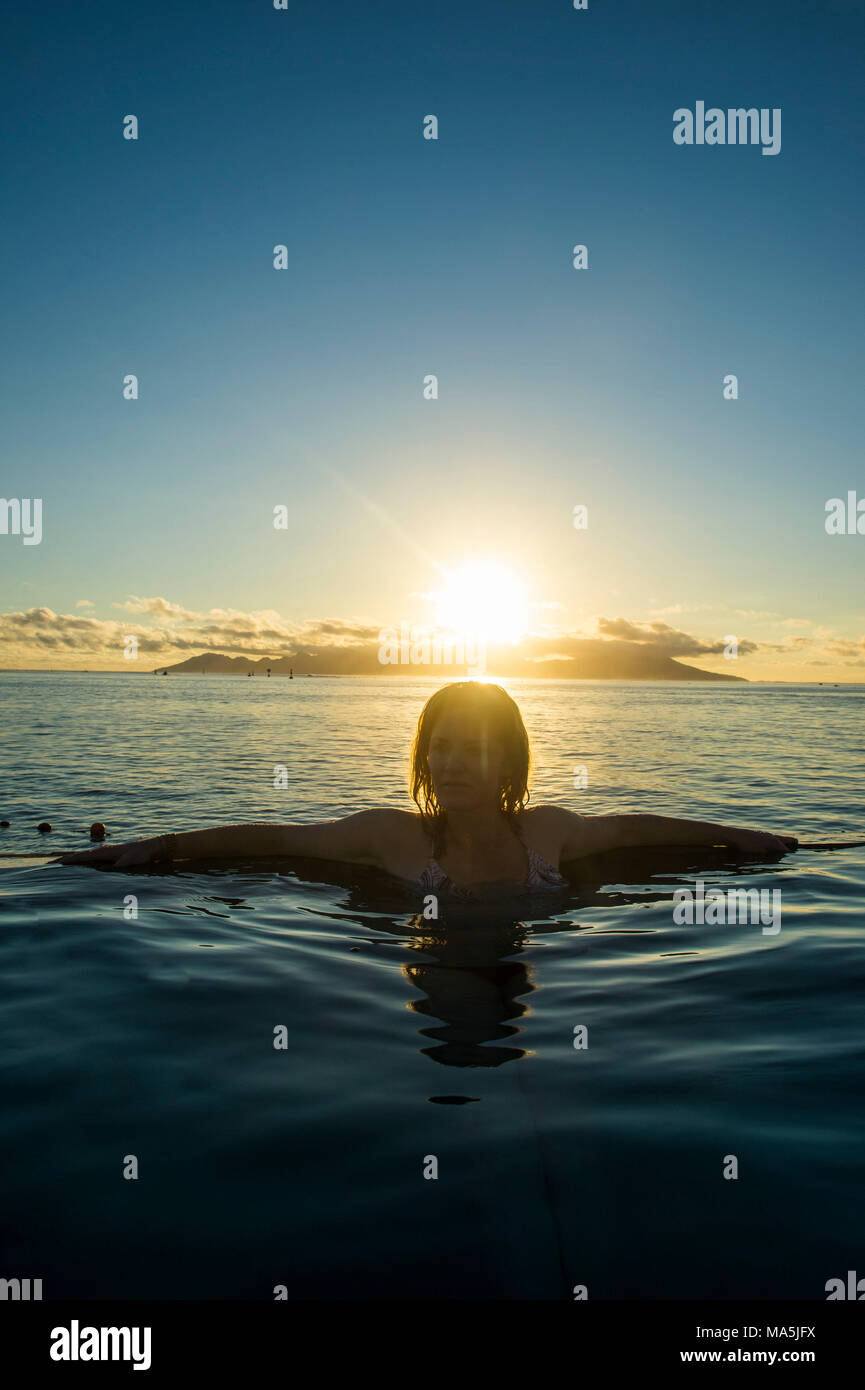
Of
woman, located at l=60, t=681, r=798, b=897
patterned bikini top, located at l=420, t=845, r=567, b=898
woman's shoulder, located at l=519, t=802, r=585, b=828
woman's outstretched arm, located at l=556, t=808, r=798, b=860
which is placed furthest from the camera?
woman's outstretched arm, located at l=556, t=808, r=798, b=860

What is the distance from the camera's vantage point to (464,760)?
6.89 meters

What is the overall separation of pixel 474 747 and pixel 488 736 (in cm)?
16

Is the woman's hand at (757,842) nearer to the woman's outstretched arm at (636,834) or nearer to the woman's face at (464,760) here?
the woman's outstretched arm at (636,834)

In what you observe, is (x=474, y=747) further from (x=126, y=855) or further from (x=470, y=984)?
(x=126, y=855)

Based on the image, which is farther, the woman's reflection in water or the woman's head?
the woman's head

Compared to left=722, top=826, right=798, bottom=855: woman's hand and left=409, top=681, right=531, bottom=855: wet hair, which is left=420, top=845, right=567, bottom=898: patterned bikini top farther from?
left=722, top=826, right=798, bottom=855: woman's hand

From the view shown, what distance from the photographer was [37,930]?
21.0 feet

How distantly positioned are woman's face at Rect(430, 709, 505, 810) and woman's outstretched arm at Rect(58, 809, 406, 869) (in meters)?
0.93

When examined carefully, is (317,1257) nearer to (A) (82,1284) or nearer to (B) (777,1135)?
(A) (82,1284)

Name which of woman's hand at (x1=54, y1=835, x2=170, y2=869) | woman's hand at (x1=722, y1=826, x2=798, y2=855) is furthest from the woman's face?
woman's hand at (x1=722, y1=826, x2=798, y2=855)

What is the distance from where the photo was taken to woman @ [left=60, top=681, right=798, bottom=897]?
7.01m
